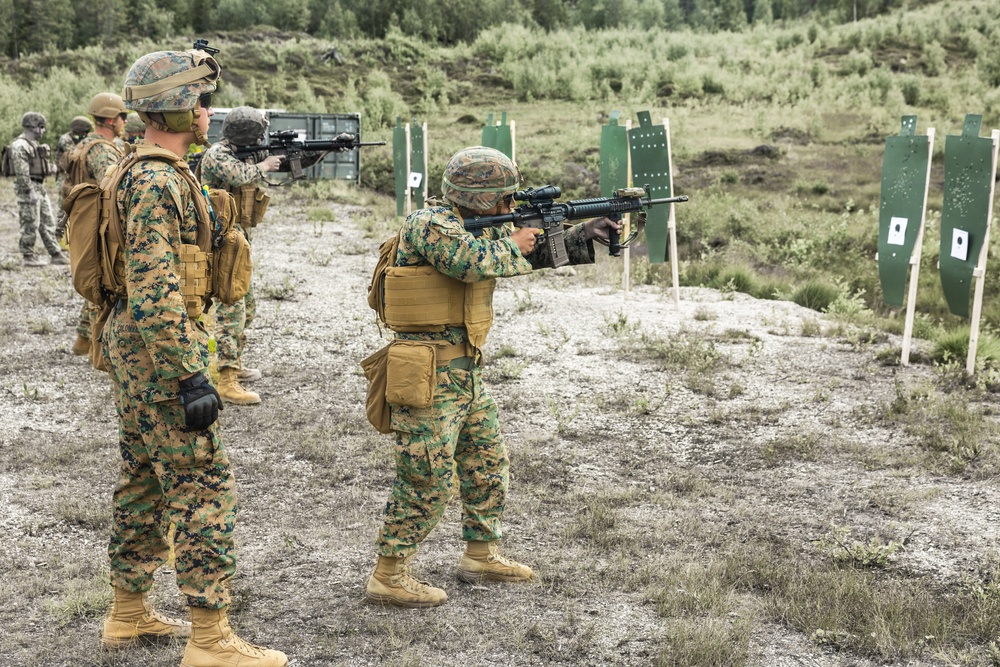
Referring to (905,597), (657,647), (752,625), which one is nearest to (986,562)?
(905,597)

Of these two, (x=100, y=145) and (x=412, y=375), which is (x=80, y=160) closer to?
(x=100, y=145)

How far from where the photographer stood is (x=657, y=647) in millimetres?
3434

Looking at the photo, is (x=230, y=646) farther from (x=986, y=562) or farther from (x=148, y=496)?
(x=986, y=562)

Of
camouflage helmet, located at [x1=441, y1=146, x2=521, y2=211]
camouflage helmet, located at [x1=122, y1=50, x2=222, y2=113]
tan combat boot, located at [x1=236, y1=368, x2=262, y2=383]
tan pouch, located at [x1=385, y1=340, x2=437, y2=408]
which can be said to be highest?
camouflage helmet, located at [x1=122, y1=50, x2=222, y2=113]

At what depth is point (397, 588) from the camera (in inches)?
146

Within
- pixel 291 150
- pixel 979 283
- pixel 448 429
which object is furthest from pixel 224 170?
pixel 979 283

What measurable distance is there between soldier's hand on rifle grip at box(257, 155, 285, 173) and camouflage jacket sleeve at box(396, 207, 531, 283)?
3407mm

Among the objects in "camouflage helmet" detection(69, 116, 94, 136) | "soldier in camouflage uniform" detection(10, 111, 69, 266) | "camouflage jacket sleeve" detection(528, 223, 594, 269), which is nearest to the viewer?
"camouflage jacket sleeve" detection(528, 223, 594, 269)

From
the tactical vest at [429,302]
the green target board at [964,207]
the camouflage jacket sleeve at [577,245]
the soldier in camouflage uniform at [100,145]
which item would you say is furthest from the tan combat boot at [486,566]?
the green target board at [964,207]

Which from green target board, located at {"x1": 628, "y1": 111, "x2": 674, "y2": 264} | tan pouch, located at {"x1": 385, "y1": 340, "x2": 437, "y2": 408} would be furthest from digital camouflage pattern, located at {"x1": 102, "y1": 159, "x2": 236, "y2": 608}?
green target board, located at {"x1": 628, "y1": 111, "x2": 674, "y2": 264}

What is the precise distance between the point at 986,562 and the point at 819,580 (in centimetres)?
86

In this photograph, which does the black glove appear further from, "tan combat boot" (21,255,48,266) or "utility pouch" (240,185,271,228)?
"tan combat boot" (21,255,48,266)

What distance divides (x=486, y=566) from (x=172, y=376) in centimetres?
167

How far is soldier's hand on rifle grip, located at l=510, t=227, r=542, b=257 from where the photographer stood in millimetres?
3719
